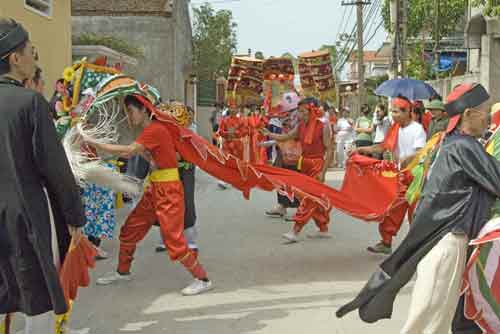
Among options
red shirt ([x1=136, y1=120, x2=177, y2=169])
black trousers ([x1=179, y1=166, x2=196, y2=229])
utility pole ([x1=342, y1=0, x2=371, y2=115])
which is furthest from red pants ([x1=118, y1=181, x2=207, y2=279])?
utility pole ([x1=342, y1=0, x2=371, y2=115])

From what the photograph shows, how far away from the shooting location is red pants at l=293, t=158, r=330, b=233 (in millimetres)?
7648

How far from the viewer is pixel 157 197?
219 inches

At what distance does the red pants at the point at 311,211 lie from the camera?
301 inches

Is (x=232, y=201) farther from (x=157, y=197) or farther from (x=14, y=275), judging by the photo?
(x=14, y=275)

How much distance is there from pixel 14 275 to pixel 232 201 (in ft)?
29.1

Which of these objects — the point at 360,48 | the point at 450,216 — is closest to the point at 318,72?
the point at 450,216

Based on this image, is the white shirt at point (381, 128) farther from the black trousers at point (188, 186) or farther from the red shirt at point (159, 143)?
the red shirt at point (159, 143)

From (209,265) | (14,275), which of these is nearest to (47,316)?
(14,275)

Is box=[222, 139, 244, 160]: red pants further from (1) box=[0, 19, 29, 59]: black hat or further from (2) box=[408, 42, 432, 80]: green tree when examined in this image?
(2) box=[408, 42, 432, 80]: green tree

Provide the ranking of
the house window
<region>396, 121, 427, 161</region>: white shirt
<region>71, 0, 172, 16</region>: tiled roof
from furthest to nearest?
<region>71, 0, 172, 16</region>: tiled roof
the house window
<region>396, 121, 427, 161</region>: white shirt

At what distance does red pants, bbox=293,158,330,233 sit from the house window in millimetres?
5682

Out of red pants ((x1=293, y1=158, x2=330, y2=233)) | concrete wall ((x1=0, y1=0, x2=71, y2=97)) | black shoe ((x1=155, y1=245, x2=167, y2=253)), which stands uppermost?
concrete wall ((x1=0, y1=0, x2=71, y2=97))

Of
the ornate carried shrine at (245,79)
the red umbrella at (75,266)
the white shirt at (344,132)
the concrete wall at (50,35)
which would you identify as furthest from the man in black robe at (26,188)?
the white shirt at (344,132)

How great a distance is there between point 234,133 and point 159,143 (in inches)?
301
